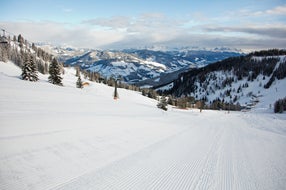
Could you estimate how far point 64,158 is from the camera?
9.95 meters

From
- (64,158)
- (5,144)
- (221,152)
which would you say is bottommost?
(221,152)

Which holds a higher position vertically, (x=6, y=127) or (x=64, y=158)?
(x=6, y=127)

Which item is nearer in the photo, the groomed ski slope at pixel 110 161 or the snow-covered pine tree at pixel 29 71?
the groomed ski slope at pixel 110 161

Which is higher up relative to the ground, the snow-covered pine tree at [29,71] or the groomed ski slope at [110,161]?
the snow-covered pine tree at [29,71]

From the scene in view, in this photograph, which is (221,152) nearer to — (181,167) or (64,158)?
(181,167)

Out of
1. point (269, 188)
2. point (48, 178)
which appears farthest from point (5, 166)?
point (269, 188)

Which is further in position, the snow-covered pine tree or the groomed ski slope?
the snow-covered pine tree

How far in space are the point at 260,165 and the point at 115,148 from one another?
28.2 feet

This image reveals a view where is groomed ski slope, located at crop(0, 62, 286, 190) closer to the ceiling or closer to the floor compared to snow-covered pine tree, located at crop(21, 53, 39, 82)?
closer to the floor

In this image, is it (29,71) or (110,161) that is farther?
(29,71)

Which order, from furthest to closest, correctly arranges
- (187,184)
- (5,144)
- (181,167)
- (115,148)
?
(115,148) → (181,167) → (5,144) → (187,184)

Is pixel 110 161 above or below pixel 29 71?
below

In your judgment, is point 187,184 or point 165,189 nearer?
point 165,189

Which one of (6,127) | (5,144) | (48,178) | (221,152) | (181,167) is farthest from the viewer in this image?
(221,152)
